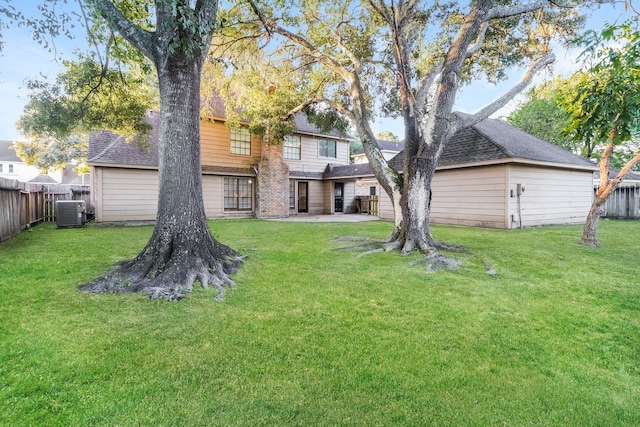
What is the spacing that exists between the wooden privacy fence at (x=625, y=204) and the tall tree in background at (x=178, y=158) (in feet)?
58.7

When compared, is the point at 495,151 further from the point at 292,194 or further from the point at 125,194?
the point at 125,194

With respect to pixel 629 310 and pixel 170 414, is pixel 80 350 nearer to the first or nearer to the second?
pixel 170 414

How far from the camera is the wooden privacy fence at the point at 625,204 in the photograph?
14492 mm

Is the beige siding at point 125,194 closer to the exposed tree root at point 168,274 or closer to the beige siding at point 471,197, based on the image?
the exposed tree root at point 168,274

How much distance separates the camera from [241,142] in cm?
1644

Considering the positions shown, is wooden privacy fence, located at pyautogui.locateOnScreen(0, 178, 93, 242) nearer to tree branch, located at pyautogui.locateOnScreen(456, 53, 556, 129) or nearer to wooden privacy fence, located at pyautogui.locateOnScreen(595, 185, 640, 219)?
tree branch, located at pyautogui.locateOnScreen(456, 53, 556, 129)

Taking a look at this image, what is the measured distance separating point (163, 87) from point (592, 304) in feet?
21.5

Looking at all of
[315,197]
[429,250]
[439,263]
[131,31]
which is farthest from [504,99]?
[315,197]

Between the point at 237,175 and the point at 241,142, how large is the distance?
182 cm

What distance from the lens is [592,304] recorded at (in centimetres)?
376

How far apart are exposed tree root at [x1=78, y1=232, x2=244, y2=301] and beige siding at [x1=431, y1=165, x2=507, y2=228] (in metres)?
10.1

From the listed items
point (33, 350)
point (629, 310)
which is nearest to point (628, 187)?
point (629, 310)

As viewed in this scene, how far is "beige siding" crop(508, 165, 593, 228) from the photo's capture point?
11453 millimetres

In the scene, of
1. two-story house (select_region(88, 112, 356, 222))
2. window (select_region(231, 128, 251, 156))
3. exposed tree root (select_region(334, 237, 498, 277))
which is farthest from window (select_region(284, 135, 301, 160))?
exposed tree root (select_region(334, 237, 498, 277))
